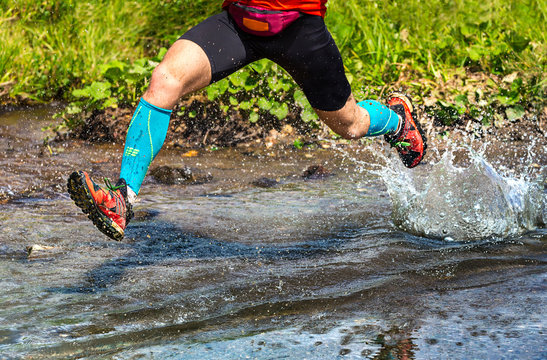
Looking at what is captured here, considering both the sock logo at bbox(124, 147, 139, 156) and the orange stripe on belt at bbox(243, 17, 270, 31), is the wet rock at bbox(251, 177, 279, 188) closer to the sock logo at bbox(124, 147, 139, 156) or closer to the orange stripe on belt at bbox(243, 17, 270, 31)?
the orange stripe on belt at bbox(243, 17, 270, 31)

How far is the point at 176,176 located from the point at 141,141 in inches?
92.8

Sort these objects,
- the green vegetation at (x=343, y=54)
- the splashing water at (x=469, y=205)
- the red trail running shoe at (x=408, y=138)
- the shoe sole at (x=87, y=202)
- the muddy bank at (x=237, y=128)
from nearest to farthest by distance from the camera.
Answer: the shoe sole at (x=87, y=202)
the splashing water at (x=469, y=205)
the red trail running shoe at (x=408, y=138)
the muddy bank at (x=237, y=128)
the green vegetation at (x=343, y=54)

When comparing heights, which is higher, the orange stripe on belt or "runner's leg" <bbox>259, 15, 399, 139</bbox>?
the orange stripe on belt

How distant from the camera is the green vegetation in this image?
692cm

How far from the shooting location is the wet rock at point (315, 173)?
580cm

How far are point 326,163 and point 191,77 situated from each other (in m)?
2.95

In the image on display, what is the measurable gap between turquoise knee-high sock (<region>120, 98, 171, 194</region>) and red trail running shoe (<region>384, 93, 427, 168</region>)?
170 cm

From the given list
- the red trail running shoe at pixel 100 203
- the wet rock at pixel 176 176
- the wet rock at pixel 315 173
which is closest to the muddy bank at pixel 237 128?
the wet rock at pixel 315 173

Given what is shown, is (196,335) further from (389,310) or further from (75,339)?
(389,310)

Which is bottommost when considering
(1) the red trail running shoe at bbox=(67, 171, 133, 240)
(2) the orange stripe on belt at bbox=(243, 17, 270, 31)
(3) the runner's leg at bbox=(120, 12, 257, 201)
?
(1) the red trail running shoe at bbox=(67, 171, 133, 240)

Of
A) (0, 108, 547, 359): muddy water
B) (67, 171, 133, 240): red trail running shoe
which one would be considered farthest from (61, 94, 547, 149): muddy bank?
(67, 171, 133, 240): red trail running shoe

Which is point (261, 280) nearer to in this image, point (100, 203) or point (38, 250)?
point (100, 203)

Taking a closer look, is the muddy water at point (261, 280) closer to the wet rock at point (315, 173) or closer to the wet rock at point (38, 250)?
the wet rock at point (38, 250)

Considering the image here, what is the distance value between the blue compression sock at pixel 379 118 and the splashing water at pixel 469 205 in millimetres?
364
